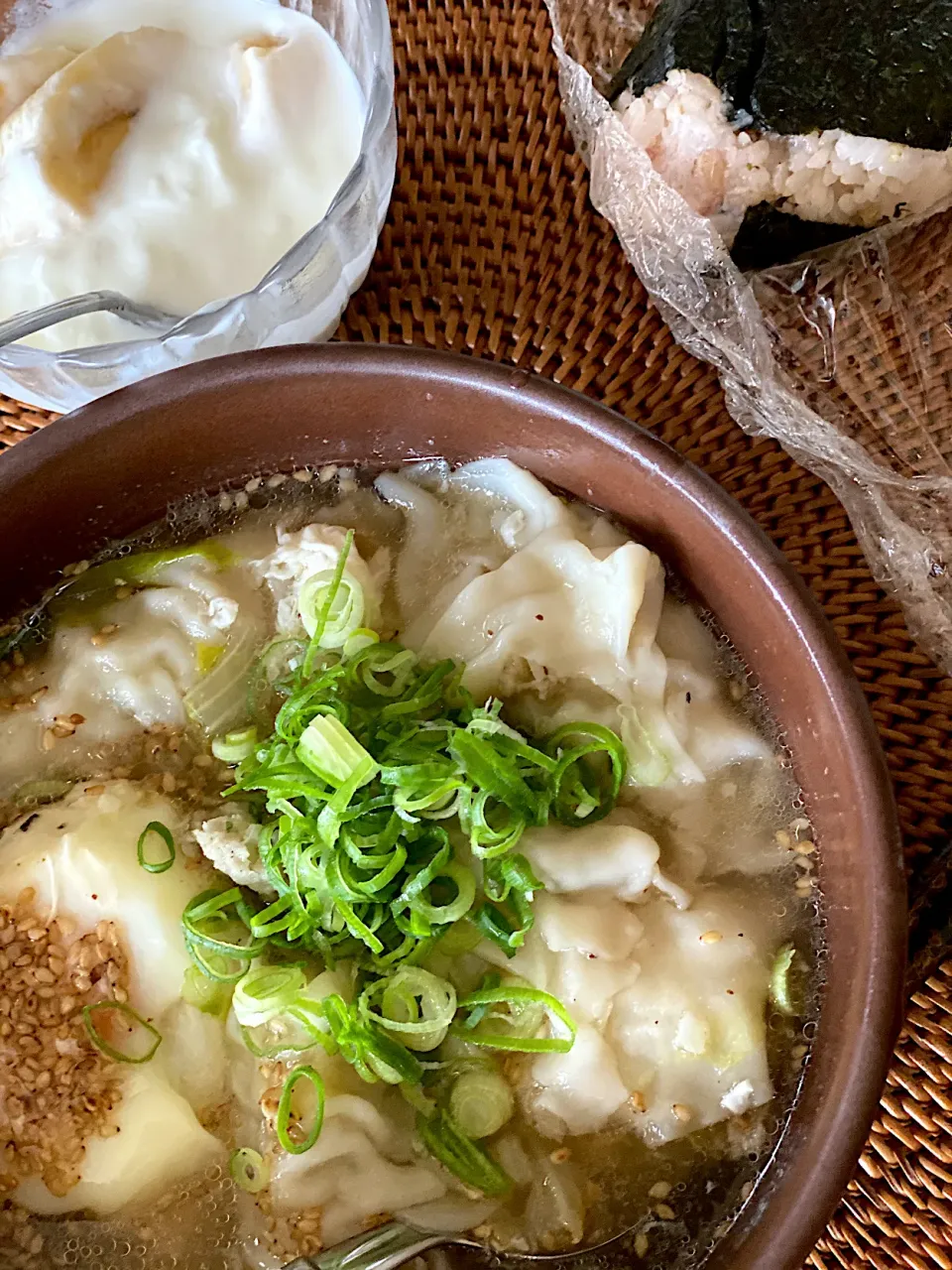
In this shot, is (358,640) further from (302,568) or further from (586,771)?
(586,771)

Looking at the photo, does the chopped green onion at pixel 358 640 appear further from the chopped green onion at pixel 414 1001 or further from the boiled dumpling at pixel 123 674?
the chopped green onion at pixel 414 1001

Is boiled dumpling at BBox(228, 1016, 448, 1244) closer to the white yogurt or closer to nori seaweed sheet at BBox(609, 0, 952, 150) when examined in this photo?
→ the white yogurt

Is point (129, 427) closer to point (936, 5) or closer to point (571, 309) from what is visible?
point (571, 309)

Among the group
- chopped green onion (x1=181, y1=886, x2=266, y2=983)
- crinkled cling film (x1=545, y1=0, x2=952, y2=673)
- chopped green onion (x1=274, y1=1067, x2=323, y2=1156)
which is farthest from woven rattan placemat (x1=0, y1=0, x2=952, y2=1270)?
chopped green onion (x1=181, y1=886, x2=266, y2=983)

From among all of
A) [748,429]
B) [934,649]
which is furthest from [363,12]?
[934,649]

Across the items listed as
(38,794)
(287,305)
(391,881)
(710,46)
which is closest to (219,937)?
(391,881)

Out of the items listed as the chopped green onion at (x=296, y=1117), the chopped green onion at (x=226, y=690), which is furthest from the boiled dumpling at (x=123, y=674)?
the chopped green onion at (x=296, y=1117)

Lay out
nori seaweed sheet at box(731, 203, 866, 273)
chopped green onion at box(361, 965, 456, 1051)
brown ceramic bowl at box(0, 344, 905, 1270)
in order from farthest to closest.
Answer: nori seaweed sheet at box(731, 203, 866, 273), chopped green onion at box(361, 965, 456, 1051), brown ceramic bowl at box(0, 344, 905, 1270)
